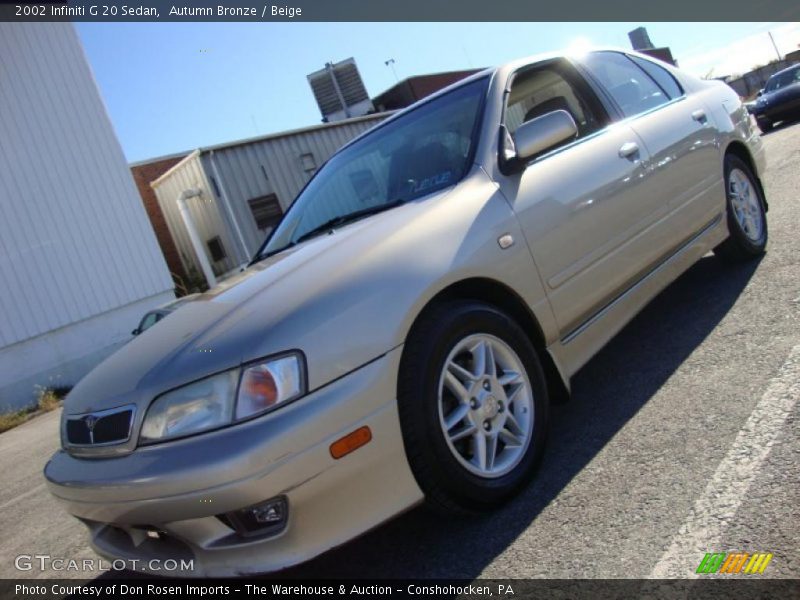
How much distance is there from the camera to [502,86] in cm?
309

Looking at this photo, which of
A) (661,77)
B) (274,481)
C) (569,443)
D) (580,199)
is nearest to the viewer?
(274,481)

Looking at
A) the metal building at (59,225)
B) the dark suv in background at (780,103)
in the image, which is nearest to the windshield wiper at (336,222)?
the metal building at (59,225)

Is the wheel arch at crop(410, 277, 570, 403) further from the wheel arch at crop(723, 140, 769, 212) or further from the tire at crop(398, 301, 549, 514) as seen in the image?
the wheel arch at crop(723, 140, 769, 212)

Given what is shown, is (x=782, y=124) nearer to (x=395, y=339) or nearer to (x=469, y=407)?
(x=469, y=407)

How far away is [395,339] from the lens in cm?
210

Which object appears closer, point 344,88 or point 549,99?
point 549,99

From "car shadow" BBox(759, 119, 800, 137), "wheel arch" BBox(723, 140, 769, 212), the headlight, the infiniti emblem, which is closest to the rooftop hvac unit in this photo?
"car shadow" BBox(759, 119, 800, 137)

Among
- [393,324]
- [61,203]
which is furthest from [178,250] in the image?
[393,324]

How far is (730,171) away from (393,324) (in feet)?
10.9

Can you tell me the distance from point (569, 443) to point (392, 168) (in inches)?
62.6

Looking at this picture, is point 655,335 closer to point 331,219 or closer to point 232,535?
point 331,219

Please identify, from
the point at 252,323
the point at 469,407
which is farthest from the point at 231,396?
Answer: the point at 469,407

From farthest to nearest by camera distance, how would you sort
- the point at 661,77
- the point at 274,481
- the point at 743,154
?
1. the point at 743,154
2. the point at 661,77
3. the point at 274,481

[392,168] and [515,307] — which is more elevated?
[392,168]
